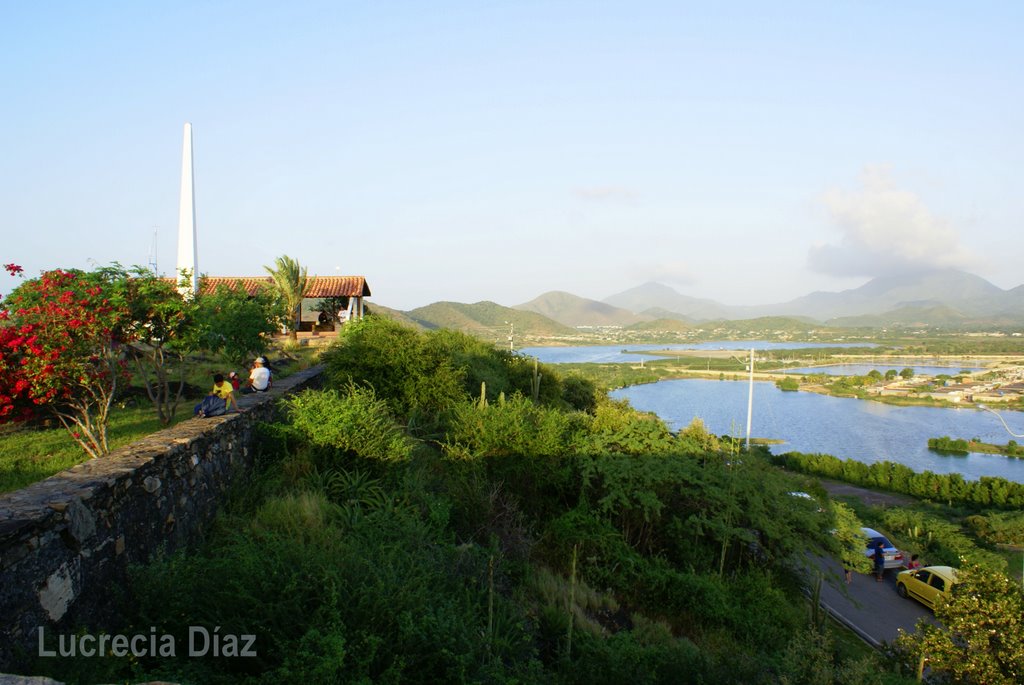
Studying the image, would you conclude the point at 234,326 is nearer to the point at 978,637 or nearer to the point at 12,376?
the point at 12,376

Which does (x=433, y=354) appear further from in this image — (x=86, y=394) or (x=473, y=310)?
(x=473, y=310)

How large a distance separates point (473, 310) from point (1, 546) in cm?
8871

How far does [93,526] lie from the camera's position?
4406 mm

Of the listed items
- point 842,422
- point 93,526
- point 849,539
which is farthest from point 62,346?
point 842,422

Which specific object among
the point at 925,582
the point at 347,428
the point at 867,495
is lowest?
the point at 867,495

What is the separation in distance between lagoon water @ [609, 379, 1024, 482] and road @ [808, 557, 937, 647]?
116 ft

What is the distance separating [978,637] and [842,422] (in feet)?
307

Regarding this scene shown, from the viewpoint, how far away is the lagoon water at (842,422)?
224 ft

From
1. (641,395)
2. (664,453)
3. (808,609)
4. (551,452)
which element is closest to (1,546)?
(551,452)

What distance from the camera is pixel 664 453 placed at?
12.2 m

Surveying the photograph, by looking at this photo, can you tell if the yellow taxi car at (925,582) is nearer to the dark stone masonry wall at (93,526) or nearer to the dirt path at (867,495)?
the dark stone masonry wall at (93,526)

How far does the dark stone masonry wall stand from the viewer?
3.65 m

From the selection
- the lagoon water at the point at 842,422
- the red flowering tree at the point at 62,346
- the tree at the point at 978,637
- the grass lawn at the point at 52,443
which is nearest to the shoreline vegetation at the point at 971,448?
the lagoon water at the point at 842,422

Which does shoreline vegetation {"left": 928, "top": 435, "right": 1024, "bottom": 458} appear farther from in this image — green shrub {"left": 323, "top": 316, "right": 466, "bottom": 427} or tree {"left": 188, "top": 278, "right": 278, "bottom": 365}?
tree {"left": 188, "top": 278, "right": 278, "bottom": 365}
